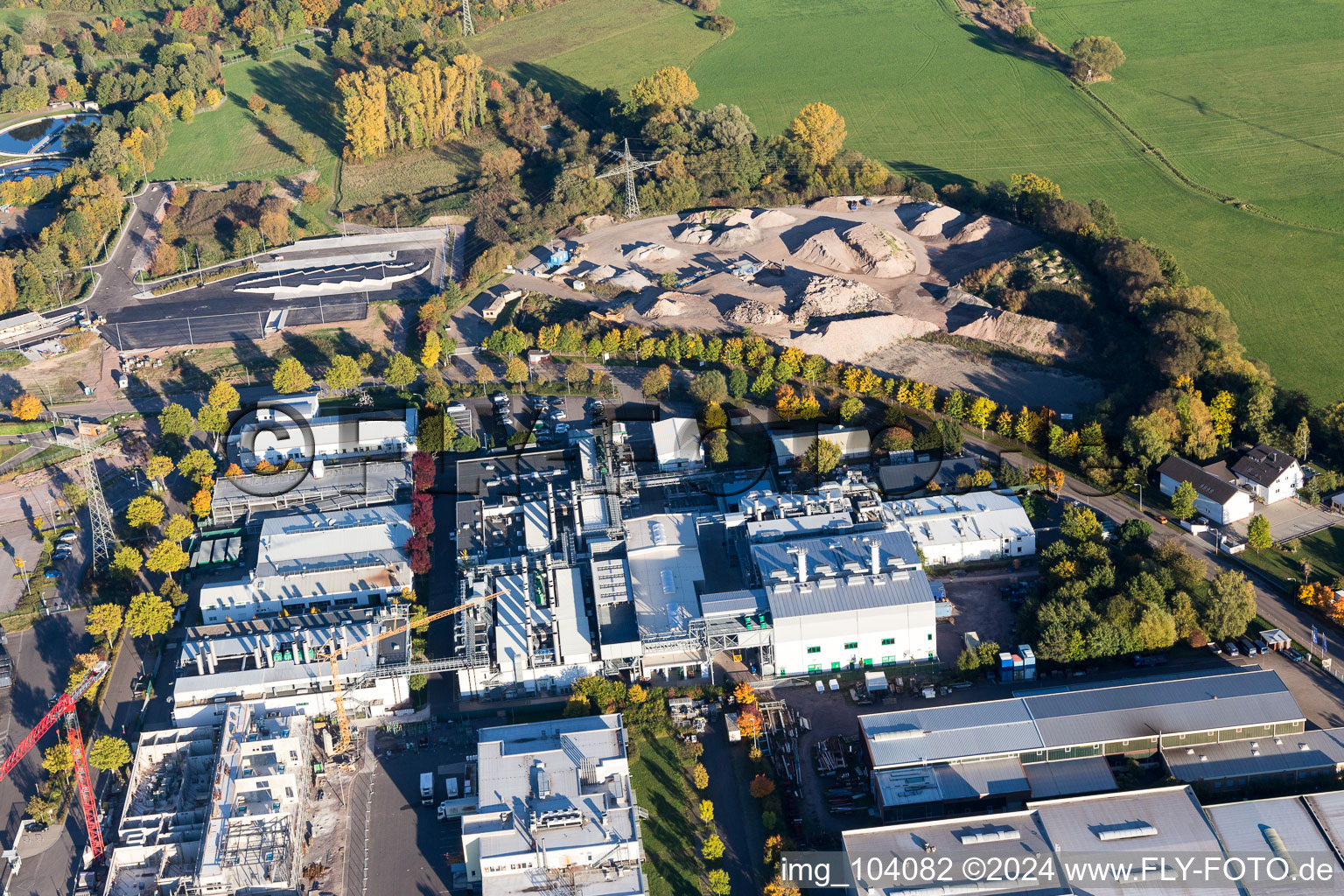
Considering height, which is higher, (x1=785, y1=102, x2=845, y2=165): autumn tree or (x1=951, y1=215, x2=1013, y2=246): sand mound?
(x1=785, y1=102, x2=845, y2=165): autumn tree

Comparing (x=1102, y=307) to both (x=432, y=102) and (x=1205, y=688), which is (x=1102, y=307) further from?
(x=432, y=102)

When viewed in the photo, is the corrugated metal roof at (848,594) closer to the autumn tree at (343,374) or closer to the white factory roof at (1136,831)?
the white factory roof at (1136,831)

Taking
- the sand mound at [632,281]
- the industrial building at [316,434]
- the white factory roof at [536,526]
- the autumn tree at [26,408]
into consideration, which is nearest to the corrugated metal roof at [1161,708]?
the white factory roof at [536,526]

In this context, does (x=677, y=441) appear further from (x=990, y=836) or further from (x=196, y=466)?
(x=990, y=836)

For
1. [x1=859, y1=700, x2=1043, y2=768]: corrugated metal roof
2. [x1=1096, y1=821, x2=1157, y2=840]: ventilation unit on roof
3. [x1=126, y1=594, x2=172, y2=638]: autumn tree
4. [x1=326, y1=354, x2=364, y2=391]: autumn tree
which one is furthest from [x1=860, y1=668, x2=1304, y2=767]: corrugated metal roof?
[x1=326, y1=354, x2=364, y2=391]: autumn tree

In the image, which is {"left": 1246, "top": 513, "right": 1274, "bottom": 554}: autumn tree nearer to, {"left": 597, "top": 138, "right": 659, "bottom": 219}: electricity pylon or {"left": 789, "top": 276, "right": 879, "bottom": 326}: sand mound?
{"left": 789, "top": 276, "right": 879, "bottom": 326}: sand mound

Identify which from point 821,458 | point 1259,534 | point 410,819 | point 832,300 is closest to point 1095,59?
point 832,300

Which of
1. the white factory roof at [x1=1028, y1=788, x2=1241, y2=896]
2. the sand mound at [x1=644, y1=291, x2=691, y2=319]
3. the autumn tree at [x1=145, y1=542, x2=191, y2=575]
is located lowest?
the autumn tree at [x1=145, y1=542, x2=191, y2=575]
